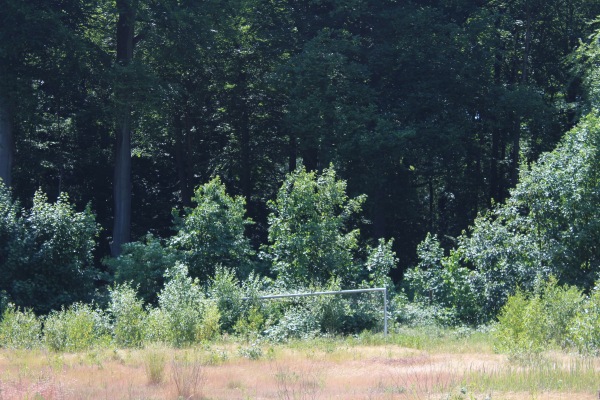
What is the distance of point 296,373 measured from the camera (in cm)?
1238

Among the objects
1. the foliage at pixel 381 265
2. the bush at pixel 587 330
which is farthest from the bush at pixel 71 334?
the bush at pixel 587 330

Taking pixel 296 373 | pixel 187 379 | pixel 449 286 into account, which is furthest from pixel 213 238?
pixel 187 379

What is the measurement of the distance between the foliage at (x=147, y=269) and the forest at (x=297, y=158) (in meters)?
0.07

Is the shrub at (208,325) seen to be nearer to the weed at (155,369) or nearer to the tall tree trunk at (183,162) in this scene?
the weed at (155,369)

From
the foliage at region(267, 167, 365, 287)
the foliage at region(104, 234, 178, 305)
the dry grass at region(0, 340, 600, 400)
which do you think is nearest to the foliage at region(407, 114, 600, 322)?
the foliage at region(267, 167, 365, 287)

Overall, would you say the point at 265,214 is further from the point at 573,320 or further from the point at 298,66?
the point at 573,320

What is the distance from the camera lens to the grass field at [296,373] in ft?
34.0

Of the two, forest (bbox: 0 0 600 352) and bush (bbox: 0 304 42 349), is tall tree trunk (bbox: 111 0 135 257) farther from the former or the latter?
bush (bbox: 0 304 42 349)

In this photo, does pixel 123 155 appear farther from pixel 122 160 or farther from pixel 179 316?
pixel 179 316

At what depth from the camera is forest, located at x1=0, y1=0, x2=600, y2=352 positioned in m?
20.6

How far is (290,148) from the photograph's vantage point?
35062 mm

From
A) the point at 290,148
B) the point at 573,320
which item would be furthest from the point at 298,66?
the point at 573,320

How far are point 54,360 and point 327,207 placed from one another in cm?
1071

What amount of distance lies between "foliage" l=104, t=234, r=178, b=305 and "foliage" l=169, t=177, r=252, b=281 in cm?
65
